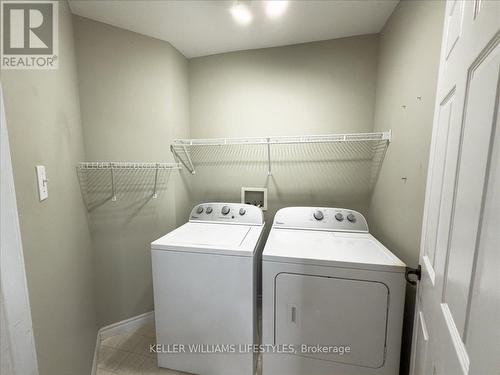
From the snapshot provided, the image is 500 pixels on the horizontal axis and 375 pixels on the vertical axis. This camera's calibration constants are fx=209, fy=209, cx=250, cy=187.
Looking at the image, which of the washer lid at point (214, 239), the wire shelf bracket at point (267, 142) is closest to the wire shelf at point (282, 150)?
the wire shelf bracket at point (267, 142)

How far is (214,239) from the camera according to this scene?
1485 millimetres

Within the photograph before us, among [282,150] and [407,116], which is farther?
[282,150]

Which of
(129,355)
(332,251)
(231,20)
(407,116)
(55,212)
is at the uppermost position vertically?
(231,20)

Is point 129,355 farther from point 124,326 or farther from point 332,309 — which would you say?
point 332,309

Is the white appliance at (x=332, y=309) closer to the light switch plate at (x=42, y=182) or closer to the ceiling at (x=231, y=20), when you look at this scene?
the light switch plate at (x=42, y=182)

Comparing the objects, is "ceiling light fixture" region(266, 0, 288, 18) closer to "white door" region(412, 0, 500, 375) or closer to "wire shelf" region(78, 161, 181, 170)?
"white door" region(412, 0, 500, 375)

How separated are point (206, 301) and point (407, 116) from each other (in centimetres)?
172

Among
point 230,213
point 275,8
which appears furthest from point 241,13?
point 230,213

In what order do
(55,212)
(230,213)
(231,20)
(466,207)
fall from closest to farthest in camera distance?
(466,207)
(55,212)
(231,20)
(230,213)

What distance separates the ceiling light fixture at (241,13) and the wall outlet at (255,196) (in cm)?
140

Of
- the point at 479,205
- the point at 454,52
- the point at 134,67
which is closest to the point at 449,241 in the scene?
the point at 479,205

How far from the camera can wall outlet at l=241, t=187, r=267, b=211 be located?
83.3 inches

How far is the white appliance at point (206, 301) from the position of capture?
1317 mm

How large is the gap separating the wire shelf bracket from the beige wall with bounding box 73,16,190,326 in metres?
0.16
